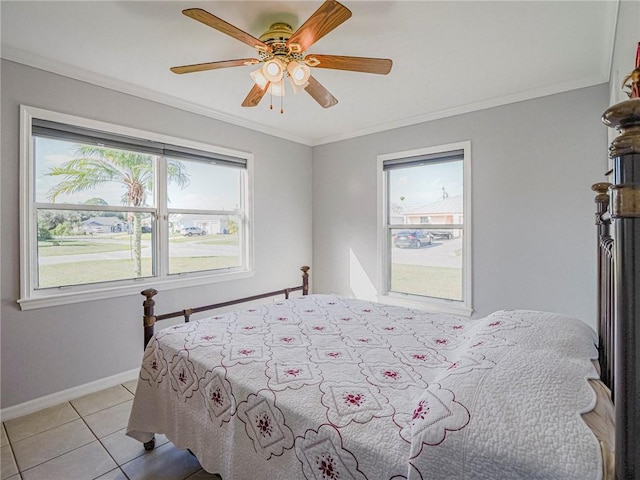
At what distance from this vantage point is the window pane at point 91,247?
2520 millimetres

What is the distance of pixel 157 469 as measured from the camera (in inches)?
70.6

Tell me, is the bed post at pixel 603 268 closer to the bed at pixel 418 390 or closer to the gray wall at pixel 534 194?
the bed at pixel 418 390

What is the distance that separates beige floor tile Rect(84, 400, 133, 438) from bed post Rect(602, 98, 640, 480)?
2645mm

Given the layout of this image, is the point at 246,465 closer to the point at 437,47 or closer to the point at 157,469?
the point at 157,469

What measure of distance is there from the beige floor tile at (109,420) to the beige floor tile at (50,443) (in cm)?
4

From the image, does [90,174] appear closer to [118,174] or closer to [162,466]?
[118,174]

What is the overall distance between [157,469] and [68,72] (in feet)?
9.26

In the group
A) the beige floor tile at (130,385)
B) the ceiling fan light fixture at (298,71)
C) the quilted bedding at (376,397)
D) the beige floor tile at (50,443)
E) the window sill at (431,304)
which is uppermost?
the ceiling fan light fixture at (298,71)

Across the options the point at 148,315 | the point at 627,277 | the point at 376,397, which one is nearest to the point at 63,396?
the point at 148,315

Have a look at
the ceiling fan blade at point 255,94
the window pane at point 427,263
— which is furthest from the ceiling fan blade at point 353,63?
the window pane at point 427,263

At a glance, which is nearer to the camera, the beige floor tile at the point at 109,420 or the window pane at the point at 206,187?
the beige floor tile at the point at 109,420

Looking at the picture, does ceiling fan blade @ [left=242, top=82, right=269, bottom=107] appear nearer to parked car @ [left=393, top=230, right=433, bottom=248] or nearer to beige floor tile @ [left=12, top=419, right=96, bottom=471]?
parked car @ [left=393, top=230, right=433, bottom=248]

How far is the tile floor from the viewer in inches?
69.6

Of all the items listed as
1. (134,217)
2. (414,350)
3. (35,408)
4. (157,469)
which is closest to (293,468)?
(414,350)
